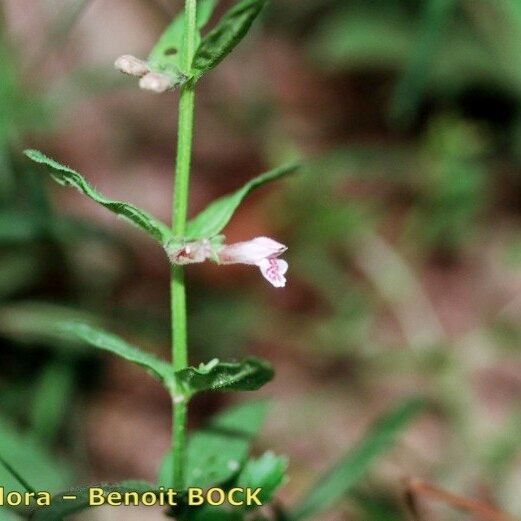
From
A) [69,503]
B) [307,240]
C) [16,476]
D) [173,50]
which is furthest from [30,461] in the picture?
[307,240]

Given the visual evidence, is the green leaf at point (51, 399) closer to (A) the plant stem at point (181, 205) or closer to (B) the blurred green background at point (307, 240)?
(B) the blurred green background at point (307, 240)

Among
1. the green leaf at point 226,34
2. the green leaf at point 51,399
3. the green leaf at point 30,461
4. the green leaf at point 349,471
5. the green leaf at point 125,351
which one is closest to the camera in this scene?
the green leaf at point 226,34

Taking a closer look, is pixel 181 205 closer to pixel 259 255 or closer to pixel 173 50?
pixel 259 255

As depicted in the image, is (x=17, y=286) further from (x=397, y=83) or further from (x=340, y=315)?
(x=397, y=83)

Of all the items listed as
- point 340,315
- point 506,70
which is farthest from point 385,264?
point 506,70

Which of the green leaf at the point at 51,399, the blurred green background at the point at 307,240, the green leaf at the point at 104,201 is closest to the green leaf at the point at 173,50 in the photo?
the green leaf at the point at 104,201

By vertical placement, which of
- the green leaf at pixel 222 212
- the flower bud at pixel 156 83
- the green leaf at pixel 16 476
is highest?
the flower bud at pixel 156 83
